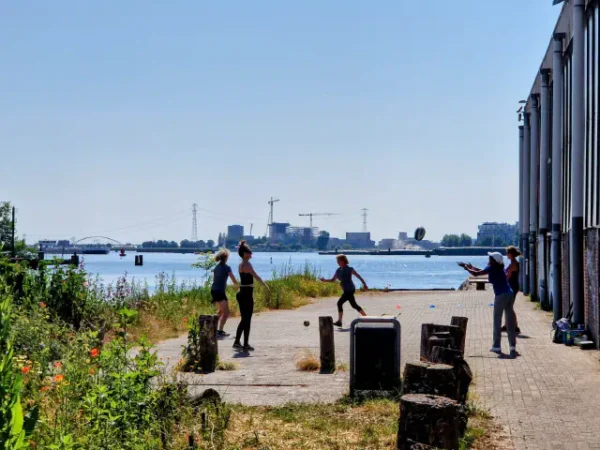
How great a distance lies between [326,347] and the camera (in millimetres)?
12867

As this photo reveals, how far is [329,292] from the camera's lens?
34.0 meters

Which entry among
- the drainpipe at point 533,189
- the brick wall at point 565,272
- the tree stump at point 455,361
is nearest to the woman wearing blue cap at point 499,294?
the brick wall at point 565,272

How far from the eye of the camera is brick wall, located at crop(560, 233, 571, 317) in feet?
65.4

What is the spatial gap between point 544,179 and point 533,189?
5.65 meters

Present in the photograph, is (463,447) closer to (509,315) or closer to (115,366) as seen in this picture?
(115,366)

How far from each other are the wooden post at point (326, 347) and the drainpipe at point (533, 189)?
17.5 metres

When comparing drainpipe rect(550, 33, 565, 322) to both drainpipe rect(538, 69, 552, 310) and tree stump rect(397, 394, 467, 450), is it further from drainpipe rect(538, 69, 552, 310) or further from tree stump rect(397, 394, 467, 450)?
tree stump rect(397, 394, 467, 450)

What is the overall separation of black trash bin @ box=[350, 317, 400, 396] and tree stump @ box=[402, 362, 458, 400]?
9.10ft

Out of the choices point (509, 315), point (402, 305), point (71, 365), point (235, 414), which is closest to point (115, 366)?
point (71, 365)

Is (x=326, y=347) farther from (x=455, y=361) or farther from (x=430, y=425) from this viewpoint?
(x=430, y=425)

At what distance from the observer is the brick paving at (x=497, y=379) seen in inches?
354

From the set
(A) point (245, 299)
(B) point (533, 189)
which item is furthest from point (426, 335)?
(B) point (533, 189)

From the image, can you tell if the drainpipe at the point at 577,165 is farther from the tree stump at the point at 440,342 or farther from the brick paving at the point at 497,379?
the tree stump at the point at 440,342

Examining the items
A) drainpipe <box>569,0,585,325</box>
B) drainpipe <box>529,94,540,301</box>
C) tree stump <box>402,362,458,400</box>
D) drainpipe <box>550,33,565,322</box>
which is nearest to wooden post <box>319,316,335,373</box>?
tree stump <box>402,362,458,400</box>
